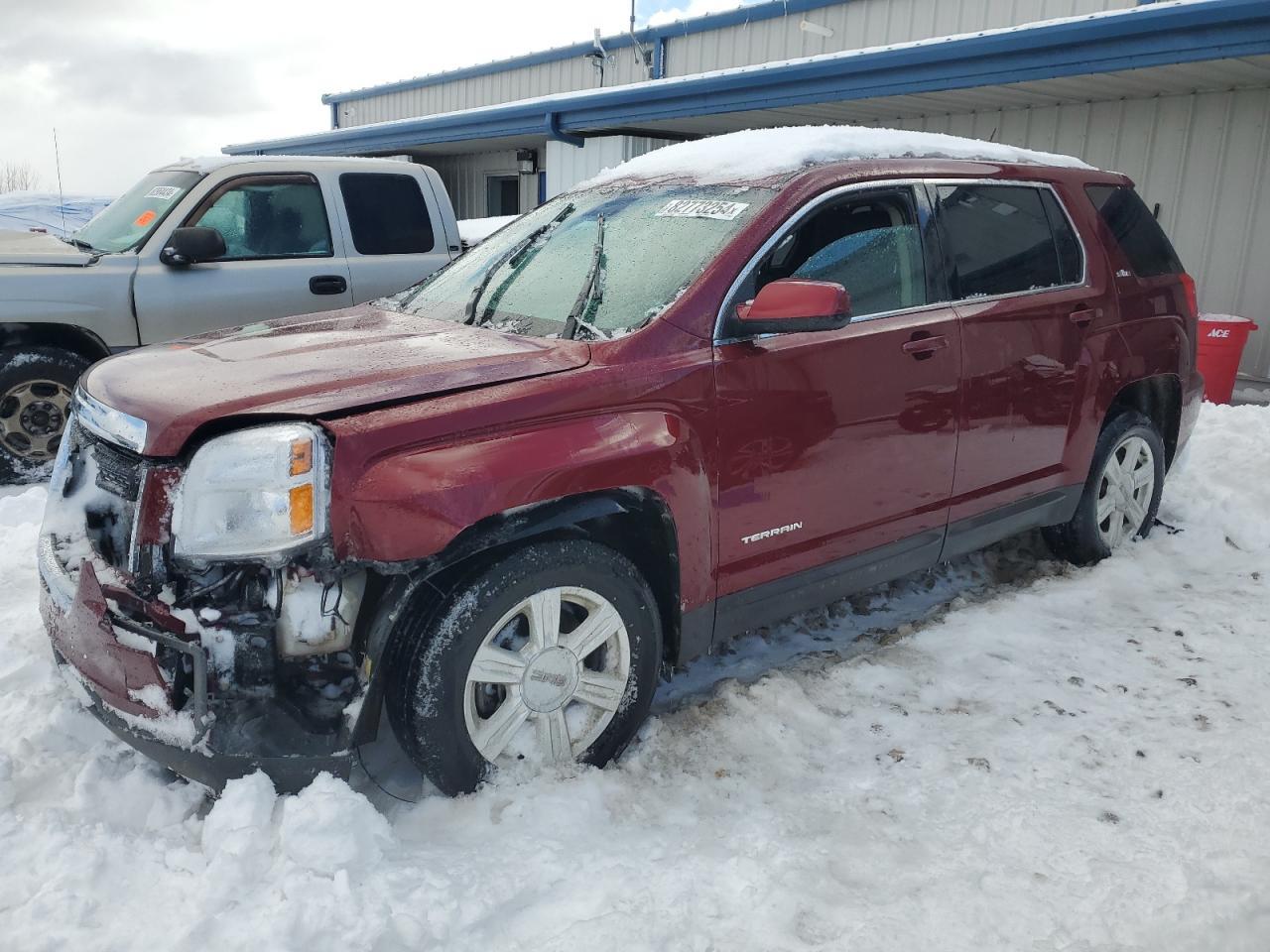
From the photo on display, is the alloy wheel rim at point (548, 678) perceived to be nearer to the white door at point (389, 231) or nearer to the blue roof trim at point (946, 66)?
the white door at point (389, 231)

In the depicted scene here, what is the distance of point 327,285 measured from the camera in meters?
6.32

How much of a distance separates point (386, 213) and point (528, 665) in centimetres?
491

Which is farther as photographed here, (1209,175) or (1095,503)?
(1209,175)

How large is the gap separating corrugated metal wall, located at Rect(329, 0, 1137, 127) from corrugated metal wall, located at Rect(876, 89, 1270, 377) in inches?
69.0

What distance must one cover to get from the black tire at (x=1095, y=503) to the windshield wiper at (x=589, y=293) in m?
2.57

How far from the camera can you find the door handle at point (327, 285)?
629 cm

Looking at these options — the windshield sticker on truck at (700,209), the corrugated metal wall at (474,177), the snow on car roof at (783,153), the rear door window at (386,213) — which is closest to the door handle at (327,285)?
the rear door window at (386,213)

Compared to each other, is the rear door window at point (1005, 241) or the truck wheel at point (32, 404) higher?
the rear door window at point (1005, 241)

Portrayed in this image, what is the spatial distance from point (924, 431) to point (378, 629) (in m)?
2.12

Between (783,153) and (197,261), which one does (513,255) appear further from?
(197,261)

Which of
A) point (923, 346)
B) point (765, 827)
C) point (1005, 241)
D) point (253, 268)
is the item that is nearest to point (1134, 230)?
point (1005, 241)

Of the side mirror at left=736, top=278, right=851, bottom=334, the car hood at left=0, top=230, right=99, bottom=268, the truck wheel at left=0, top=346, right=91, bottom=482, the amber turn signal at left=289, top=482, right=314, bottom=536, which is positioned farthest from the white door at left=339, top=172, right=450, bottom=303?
the amber turn signal at left=289, top=482, right=314, bottom=536

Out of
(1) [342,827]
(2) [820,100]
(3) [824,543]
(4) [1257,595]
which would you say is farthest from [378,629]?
(2) [820,100]

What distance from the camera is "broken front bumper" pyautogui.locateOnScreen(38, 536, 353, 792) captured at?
7.61 feet
